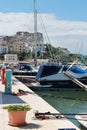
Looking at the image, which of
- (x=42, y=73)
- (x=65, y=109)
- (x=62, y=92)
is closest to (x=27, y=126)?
(x=65, y=109)

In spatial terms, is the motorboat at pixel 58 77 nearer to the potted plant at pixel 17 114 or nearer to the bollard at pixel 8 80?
the bollard at pixel 8 80

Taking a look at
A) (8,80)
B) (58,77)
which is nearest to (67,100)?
(8,80)

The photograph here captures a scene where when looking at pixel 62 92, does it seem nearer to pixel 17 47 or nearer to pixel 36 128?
pixel 36 128

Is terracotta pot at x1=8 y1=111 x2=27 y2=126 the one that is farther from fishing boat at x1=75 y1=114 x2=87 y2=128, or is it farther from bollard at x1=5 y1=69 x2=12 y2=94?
bollard at x1=5 y1=69 x2=12 y2=94

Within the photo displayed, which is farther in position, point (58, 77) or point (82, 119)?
point (58, 77)

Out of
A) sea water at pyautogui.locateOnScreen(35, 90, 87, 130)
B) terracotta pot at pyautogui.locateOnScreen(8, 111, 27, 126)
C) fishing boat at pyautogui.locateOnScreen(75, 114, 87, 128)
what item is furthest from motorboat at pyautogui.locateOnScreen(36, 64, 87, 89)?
terracotta pot at pyautogui.locateOnScreen(8, 111, 27, 126)

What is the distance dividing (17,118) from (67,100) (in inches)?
648

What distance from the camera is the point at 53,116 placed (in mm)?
13953

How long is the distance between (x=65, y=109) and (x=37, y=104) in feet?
17.0

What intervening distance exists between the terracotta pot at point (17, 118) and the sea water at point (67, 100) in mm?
6954

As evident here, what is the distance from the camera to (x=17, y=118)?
11.9 meters

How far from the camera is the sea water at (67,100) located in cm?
2267

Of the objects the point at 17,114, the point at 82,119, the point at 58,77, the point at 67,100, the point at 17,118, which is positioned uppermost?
the point at 17,114

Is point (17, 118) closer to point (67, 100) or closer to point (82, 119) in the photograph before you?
point (82, 119)
